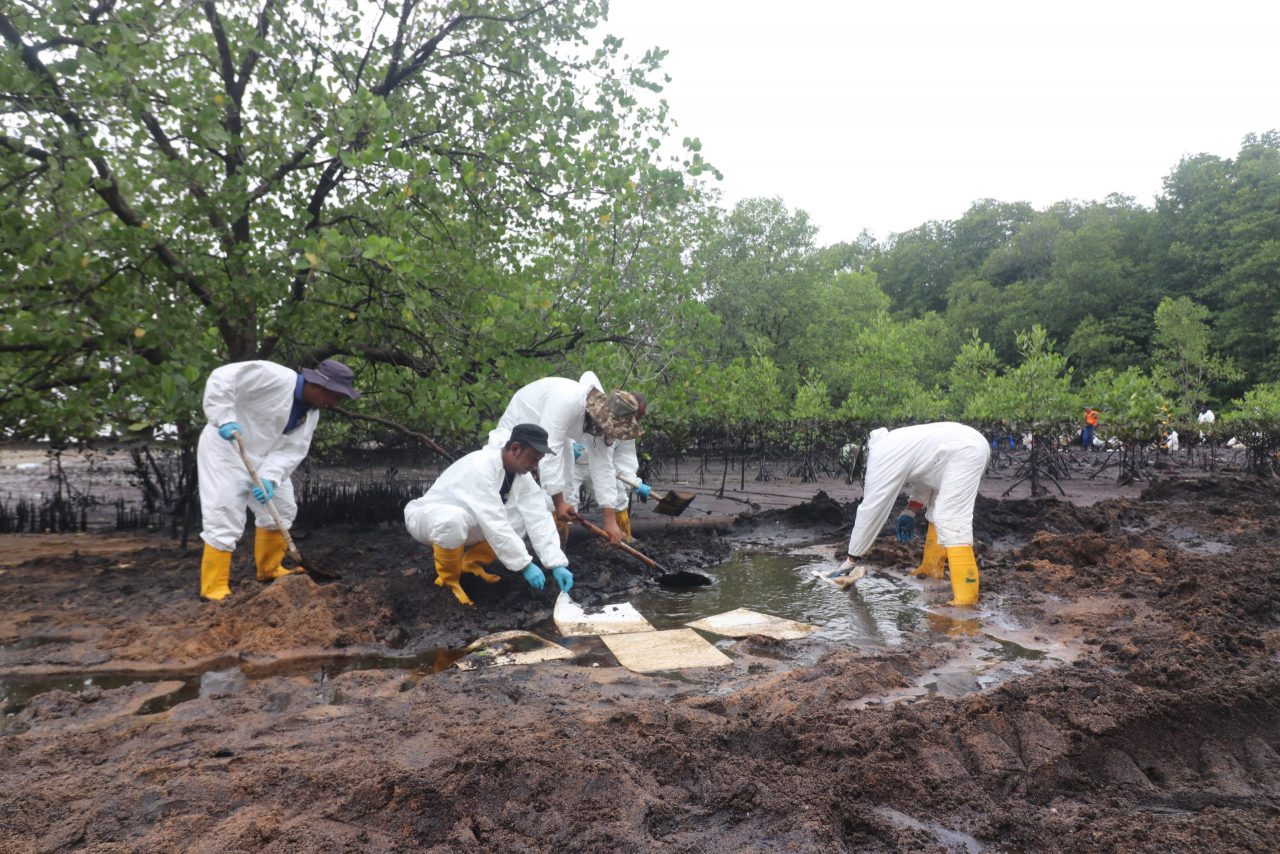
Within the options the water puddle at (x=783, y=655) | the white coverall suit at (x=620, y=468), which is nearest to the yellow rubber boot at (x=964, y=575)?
the water puddle at (x=783, y=655)

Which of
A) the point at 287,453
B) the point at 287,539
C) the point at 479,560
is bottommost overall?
the point at 479,560

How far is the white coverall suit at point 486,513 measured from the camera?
16.5ft

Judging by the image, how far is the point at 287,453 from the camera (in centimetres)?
568

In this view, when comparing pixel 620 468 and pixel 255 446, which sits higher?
pixel 255 446

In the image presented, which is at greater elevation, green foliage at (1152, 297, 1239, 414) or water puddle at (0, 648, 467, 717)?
green foliage at (1152, 297, 1239, 414)

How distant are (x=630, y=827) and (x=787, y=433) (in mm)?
14372

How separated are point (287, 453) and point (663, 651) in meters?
3.35

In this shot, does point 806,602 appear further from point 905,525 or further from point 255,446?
point 255,446

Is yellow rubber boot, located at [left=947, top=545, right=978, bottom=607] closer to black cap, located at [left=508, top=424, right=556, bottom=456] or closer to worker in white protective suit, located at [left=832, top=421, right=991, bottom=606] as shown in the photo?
worker in white protective suit, located at [left=832, top=421, right=991, bottom=606]

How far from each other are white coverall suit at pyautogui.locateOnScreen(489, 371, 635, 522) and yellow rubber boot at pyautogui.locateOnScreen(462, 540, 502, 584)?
0.75 meters

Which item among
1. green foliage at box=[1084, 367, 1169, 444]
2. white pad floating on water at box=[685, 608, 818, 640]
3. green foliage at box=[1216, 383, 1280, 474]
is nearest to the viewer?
white pad floating on water at box=[685, 608, 818, 640]

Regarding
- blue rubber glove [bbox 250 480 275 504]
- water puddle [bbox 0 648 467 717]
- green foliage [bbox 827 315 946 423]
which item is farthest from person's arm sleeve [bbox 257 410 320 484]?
green foliage [bbox 827 315 946 423]

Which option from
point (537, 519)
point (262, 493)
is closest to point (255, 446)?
point (262, 493)

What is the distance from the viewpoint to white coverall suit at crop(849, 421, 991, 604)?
551 centimetres
